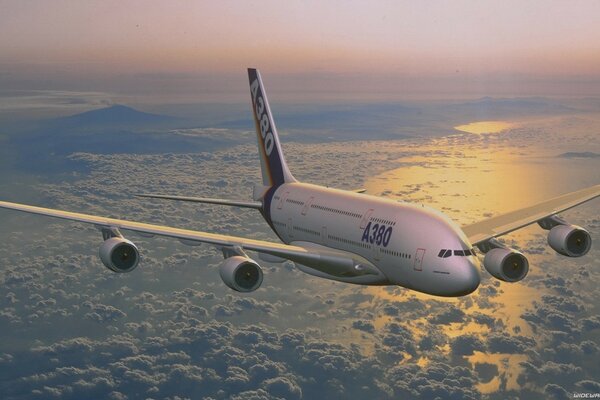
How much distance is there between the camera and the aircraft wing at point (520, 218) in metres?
44.6

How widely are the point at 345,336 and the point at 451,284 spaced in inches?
4777

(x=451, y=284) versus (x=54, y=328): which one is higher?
(x=451, y=284)

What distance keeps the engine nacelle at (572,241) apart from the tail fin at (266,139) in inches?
899

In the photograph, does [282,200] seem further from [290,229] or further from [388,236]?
[388,236]

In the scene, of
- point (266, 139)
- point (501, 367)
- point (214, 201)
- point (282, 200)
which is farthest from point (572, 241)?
point (501, 367)

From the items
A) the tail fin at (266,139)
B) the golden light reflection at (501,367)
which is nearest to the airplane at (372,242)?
the tail fin at (266,139)

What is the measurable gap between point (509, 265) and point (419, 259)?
7574mm

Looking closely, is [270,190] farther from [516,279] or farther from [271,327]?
[271,327]

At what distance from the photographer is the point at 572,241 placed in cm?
4653

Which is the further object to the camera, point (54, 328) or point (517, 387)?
point (54, 328)

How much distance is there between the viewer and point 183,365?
13950 centimetres

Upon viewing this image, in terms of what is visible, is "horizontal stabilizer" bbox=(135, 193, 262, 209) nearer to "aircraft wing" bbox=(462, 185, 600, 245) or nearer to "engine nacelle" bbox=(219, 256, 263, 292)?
"engine nacelle" bbox=(219, 256, 263, 292)

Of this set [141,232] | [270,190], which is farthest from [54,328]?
[141,232]

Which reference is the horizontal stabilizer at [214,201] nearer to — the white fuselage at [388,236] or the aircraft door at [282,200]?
the aircraft door at [282,200]
